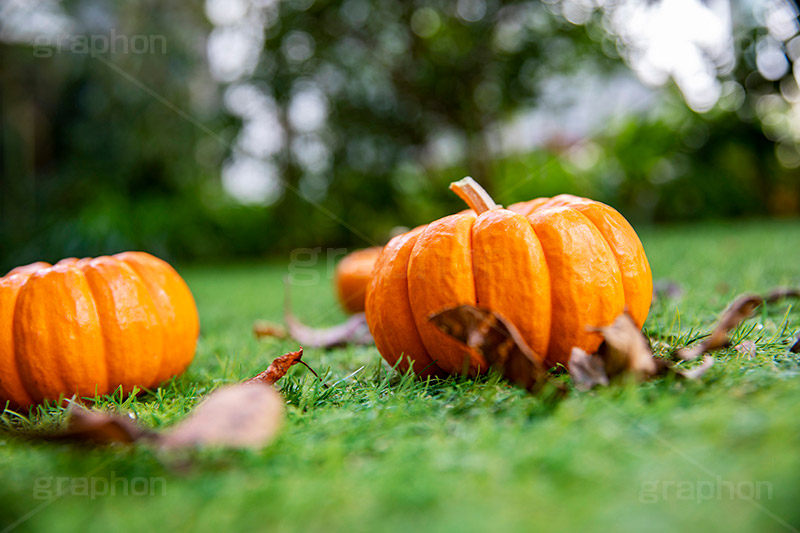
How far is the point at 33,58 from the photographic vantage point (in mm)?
8031

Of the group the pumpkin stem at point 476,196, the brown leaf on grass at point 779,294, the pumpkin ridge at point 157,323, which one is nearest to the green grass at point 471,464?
the pumpkin ridge at point 157,323

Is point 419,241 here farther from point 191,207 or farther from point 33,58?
point 33,58

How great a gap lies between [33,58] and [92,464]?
29.0 ft

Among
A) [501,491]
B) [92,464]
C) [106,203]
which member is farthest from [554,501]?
[106,203]

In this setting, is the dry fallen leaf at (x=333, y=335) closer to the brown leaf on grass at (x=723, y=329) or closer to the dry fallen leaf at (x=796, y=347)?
the brown leaf on grass at (x=723, y=329)

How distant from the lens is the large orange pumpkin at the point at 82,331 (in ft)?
5.45

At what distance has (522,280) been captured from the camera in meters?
1.45

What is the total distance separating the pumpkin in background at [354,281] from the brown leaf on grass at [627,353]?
2153 millimetres

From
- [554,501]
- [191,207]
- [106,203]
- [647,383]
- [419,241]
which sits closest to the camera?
[554,501]

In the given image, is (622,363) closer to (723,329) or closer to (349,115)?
(723,329)

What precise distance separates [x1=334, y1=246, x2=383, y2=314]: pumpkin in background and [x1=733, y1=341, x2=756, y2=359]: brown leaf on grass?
2.09 metres

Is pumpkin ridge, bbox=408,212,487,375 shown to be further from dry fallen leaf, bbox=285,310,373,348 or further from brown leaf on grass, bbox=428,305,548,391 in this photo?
dry fallen leaf, bbox=285,310,373,348

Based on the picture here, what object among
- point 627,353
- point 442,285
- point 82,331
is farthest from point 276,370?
point 627,353

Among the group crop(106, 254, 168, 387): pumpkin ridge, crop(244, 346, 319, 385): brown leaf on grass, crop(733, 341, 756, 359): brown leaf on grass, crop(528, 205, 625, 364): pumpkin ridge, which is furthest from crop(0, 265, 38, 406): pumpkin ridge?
crop(733, 341, 756, 359): brown leaf on grass
